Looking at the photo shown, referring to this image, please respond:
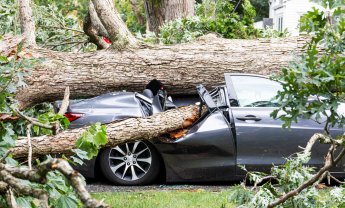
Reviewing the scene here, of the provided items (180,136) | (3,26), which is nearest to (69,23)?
(3,26)

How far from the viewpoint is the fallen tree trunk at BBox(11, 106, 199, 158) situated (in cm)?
664

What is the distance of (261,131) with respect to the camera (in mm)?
8180

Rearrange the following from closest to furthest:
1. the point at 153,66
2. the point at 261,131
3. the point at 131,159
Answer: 1. the point at 261,131
2. the point at 131,159
3. the point at 153,66

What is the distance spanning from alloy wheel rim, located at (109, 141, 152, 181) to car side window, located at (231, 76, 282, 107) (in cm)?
137

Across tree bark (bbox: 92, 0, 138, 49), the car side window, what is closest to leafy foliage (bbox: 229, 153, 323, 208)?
the car side window

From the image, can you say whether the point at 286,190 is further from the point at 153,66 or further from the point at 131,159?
the point at 153,66

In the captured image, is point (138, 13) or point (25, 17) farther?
point (138, 13)

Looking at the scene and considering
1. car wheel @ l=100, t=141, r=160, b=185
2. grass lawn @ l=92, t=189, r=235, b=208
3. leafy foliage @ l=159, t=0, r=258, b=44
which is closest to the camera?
grass lawn @ l=92, t=189, r=235, b=208

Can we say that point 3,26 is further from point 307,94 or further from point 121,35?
point 307,94

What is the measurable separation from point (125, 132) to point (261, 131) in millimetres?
1823

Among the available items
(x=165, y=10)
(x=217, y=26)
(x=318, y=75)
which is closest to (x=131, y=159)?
(x=217, y=26)

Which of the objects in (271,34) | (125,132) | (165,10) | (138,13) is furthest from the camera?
(138,13)

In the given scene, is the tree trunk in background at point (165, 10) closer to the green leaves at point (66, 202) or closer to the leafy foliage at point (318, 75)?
the leafy foliage at point (318, 75)

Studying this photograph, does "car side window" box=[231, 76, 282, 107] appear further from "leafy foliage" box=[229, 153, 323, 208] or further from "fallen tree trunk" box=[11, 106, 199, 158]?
"leafy foliage" box=[229, 153, 323, 208]
